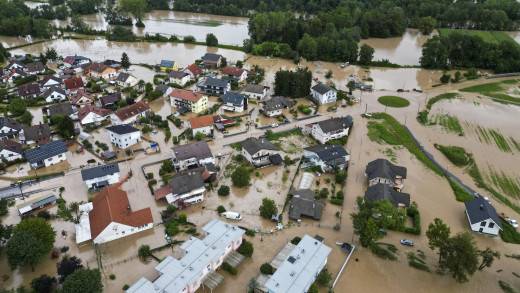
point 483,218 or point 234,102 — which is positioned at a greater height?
point 234,102

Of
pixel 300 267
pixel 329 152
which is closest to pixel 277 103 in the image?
pixel 329 152

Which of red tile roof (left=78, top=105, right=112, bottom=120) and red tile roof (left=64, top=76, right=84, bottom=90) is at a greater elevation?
red tile roof (left=64, top=76, right=84, bottom=90)

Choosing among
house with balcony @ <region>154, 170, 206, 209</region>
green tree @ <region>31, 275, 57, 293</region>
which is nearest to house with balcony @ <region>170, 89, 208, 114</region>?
house with balcony @ <region>154, 170, 206, 209</region>

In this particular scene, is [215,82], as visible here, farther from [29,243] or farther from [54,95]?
[29,243]

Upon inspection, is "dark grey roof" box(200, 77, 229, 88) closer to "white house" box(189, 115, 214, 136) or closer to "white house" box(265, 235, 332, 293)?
"white house" box(189, 115, 214, 136)

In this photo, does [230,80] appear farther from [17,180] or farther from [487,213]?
[487,213]

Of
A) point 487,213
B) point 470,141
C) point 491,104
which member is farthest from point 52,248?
point 491,104
